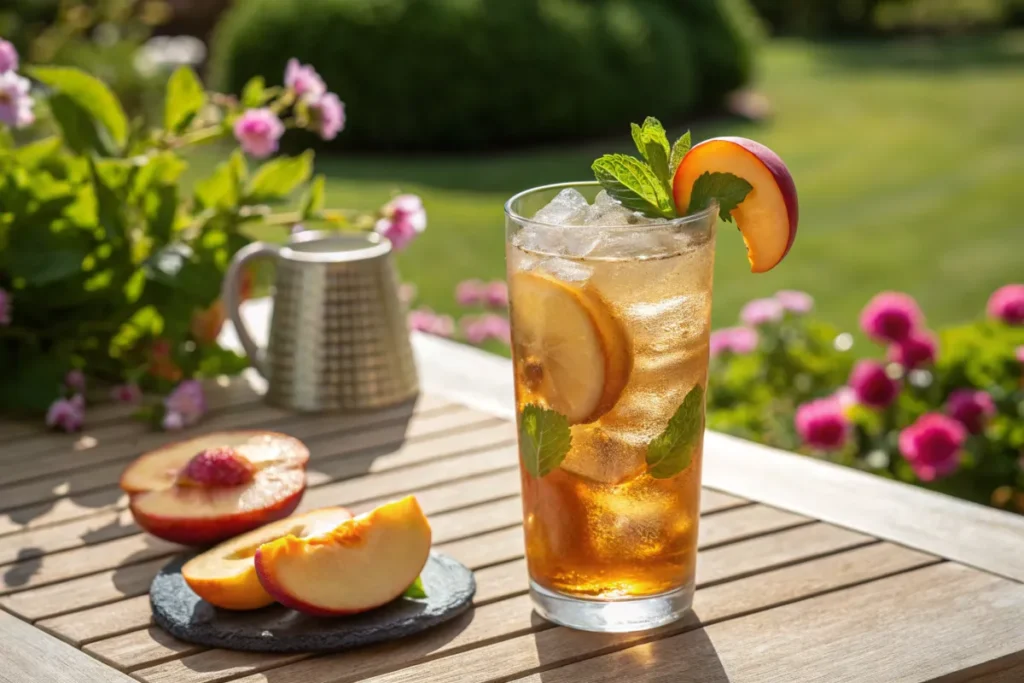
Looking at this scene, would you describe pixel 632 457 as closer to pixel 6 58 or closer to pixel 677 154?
pixel 677 154

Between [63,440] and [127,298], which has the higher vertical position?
[127,298]

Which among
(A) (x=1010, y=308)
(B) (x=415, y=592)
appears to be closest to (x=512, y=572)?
(B) (x=415, y=592)

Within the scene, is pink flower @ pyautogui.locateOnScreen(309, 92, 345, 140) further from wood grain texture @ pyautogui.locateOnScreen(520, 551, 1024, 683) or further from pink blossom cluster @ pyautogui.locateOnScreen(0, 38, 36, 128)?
wood grain texture @ pyautogui.locateOnScreen(520, 551, 1024, 683)

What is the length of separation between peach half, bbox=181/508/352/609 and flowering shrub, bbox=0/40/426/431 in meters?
0.61

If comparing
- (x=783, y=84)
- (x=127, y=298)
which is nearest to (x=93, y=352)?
(x=127, y=298)

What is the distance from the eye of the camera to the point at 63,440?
7.09 feet

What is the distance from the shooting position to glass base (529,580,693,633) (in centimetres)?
146

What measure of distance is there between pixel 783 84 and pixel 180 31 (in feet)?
16.3

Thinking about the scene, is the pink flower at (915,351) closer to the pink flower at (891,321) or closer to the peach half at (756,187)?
the pink flower at (891,321)

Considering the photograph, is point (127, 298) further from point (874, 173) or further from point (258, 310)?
point (874, 173)

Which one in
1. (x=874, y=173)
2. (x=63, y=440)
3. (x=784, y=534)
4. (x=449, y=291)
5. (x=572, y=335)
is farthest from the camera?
(x=874, y=173)

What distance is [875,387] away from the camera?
2979 mm

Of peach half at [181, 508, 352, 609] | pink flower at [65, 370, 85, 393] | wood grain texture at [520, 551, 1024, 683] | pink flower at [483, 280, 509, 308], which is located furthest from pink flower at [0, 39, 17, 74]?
pink flower at [483, 280, 509, 308]

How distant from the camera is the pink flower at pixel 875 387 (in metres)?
2.98
